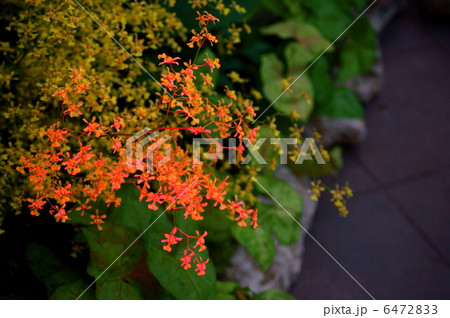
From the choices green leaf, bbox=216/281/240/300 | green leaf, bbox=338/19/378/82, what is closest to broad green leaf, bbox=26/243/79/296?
green leaf, bbox=216/281/240/300

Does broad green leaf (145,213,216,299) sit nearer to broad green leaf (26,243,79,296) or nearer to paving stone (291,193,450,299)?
broad green leaf (26,243,79,296)

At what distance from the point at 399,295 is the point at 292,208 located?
0.65 m

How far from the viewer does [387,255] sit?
183 cm

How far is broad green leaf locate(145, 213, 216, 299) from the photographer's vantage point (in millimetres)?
976

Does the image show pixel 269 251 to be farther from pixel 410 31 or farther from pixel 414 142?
pixel 410 31

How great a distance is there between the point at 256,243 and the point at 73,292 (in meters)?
0.61

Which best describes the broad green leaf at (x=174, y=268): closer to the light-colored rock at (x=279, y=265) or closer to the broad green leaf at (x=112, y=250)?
the broad green leaf at (x=112, y=250)

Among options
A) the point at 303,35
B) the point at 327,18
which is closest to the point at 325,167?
the point at 303,35

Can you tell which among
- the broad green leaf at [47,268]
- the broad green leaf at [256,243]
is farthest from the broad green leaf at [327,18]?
the broad green leaf at [47,268]

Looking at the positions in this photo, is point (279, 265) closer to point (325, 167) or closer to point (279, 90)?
point (325, 167)

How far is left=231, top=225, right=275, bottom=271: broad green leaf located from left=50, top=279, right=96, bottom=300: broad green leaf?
0.50 metres

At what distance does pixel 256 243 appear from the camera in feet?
4.57

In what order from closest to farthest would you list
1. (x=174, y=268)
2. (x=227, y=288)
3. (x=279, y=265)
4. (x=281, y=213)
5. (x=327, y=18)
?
(x=174, y=268) → (x=227, y=288) → (x=281, y=213) → (x=279, y=265) → (x=327, y=18)

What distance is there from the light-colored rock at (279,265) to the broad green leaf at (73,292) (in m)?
0.65
